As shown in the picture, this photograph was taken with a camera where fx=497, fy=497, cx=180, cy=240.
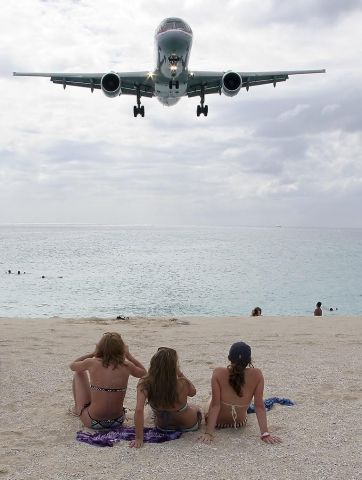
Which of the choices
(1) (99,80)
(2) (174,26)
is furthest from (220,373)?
(1) (99,80)

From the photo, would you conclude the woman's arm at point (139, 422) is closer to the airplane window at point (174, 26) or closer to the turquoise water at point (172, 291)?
the airplane window at point (174, 26)

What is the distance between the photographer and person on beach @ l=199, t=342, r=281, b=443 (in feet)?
17.4

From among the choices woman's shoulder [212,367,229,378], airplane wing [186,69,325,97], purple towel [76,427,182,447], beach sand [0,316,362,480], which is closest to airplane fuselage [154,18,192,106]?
airplane wing [186,69,325,97]

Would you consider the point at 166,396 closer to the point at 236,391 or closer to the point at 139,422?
the point at 139,422

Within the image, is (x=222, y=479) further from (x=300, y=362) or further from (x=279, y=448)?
(x=300, y=362)

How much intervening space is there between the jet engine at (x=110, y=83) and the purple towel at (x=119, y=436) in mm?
19612

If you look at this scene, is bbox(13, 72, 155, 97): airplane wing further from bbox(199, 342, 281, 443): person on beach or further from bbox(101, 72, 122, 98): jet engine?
bbox(199, 342, 281, 443): person on beach

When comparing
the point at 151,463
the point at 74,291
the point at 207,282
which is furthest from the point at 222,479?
the point at 207,282

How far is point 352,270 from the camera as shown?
257ft

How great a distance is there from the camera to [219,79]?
2677 cm

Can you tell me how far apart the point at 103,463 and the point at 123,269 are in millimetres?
71770

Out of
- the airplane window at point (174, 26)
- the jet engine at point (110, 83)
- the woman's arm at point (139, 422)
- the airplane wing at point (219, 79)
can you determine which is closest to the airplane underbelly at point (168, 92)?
the airplane wing at point (219, 79)

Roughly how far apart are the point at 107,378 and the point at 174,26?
20797mm

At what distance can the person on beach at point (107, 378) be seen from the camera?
5.64m
